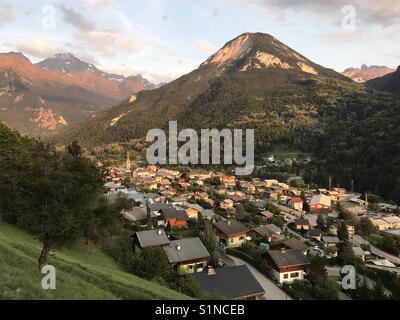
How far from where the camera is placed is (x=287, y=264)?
138 ft

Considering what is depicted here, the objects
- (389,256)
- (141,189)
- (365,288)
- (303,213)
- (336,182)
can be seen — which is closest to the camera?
(365,288)

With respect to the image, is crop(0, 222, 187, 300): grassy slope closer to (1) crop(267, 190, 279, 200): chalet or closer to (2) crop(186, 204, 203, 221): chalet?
(2) crop(186, 204, 203, 221): chalet

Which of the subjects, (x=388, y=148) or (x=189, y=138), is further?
(x=189, y=138)

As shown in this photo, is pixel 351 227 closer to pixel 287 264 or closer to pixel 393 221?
pixel 393 221

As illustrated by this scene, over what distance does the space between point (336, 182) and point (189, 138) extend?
85.3m

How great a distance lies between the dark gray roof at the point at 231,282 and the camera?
31.3 metres

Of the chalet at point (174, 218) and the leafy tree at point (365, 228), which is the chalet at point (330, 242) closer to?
the leafy tree at point (365, 228)

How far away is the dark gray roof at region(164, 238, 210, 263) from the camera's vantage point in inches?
1586

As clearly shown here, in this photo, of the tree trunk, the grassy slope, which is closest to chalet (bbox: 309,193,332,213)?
the grassy slope

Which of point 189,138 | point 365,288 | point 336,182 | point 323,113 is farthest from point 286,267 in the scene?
point 323,113

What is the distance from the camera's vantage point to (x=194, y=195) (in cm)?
8450

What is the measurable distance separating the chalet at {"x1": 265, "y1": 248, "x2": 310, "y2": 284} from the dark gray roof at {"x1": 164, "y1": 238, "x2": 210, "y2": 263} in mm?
7624

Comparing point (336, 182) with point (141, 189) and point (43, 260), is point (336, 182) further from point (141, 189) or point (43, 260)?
point (43, 260)
